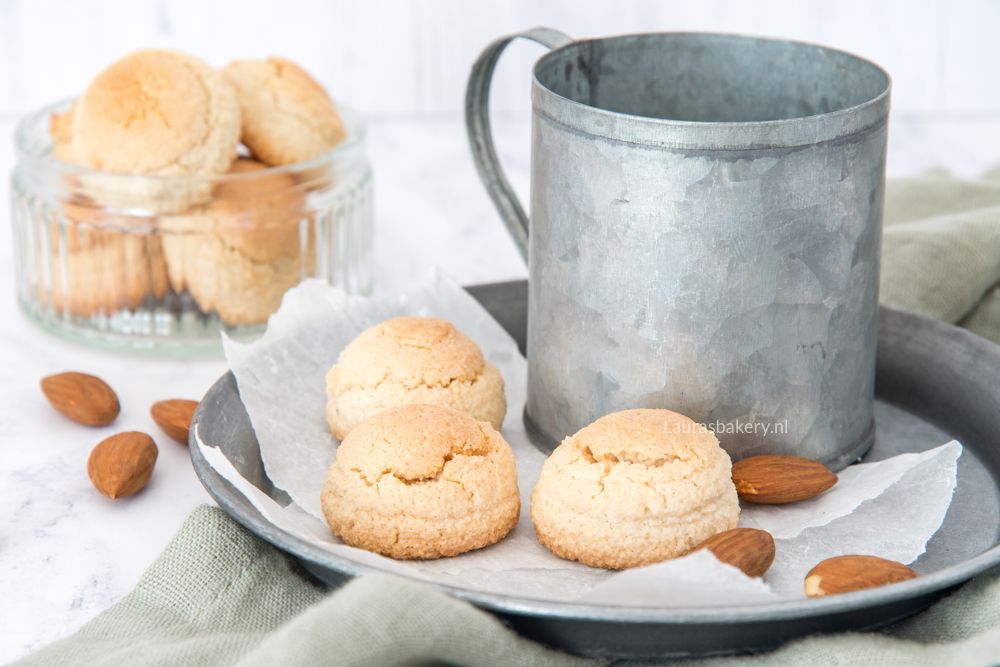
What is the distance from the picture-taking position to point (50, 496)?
959 millimetres

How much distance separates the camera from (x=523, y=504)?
88 centimetres

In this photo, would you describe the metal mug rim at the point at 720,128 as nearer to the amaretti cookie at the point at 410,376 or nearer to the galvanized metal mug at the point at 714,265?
the galvanized metal mug at the point at 714,265

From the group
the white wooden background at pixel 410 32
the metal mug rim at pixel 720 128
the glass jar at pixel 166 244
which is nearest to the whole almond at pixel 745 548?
the metal mug rim at pixel 720 128

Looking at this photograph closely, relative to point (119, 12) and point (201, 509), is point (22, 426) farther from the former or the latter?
point (119, 12)

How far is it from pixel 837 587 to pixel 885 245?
62cm

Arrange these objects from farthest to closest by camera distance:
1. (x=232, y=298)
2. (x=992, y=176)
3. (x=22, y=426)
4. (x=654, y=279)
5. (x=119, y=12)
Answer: (x=119, y=12) → (x=992, y=176) → (x=232, y=298) → (x=22, y=426) → (x=654, y=279)

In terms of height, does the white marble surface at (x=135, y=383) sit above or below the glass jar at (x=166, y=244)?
below

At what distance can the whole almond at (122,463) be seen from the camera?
94 centimetres

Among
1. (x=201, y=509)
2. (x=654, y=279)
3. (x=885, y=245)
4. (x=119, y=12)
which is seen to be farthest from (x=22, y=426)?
(x=119, y=12)

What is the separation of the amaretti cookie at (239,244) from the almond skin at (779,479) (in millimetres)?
542

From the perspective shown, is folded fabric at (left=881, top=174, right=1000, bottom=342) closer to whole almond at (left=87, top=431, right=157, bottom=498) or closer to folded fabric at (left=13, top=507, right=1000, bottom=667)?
folded fabric at (left=13, top=507, right=1000, bottom=667)

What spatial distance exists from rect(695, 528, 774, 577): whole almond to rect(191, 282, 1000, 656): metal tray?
57 millimetres

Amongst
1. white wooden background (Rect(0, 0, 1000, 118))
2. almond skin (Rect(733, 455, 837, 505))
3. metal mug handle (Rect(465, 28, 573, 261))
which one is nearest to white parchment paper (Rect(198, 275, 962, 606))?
almond skin (Rect(733, 455, 837, 505))

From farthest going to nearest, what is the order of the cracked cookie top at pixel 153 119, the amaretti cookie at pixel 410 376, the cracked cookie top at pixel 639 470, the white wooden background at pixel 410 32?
the white wooden background at pixel 410 32
the cracked cookie top at pixel 153 119
the amaretti cookie at pixel 410 376
the cracked cookie top at pixel 639 470
